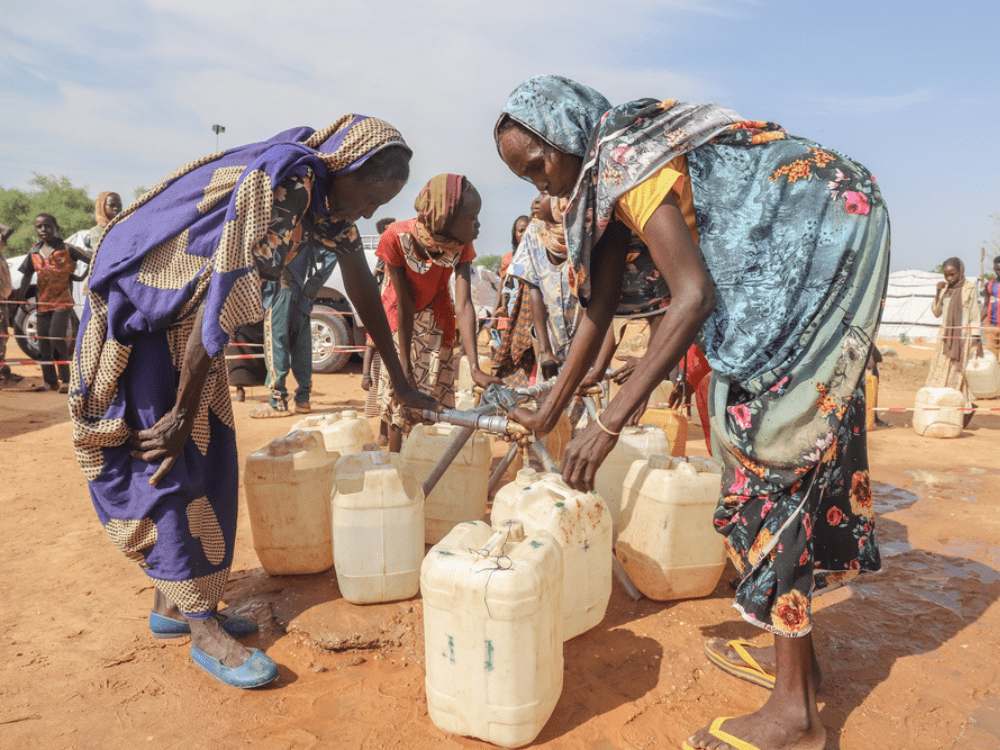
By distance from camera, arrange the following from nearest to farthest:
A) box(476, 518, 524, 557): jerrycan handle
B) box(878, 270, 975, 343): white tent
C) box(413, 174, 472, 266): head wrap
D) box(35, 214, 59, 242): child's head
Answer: box(476, 518, 524, 557): jerrycan handle < box(413, 174, 472, 266): head wrap < box(35, 214, 59, 242): child's head < box(878, 270, 975, 343): white tent

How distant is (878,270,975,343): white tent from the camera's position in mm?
21109

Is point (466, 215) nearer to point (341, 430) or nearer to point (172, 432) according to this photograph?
point (341, 430)

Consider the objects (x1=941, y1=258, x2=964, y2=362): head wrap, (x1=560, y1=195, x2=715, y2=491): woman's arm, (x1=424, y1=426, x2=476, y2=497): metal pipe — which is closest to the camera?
(x1=560, y1=195, x2=715, y2=491): woman's arm

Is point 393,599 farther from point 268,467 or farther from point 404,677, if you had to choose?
point 268,467

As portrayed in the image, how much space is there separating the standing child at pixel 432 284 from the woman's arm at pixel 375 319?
1.88ft

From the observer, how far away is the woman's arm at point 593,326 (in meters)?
2.09

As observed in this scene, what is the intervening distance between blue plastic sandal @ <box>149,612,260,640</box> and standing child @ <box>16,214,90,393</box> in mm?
6853

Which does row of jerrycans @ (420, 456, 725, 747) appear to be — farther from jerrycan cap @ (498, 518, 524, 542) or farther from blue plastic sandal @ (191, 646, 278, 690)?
blue plastic sandal @ (191, 646, 278, 690)

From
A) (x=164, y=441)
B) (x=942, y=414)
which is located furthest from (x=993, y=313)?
(x=164, y=441)

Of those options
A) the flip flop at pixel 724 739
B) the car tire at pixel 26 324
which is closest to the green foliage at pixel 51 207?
the car tire at pixel 26 324

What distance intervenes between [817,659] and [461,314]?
2.79 metres

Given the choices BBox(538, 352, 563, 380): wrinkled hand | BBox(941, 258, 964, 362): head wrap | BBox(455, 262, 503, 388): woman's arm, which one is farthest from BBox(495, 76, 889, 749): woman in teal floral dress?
BBox(941, 258, 964, 362): head wrap

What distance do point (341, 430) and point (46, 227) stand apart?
6.46 meters

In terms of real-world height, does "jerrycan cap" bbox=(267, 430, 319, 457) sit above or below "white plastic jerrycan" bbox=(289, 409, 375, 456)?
above
